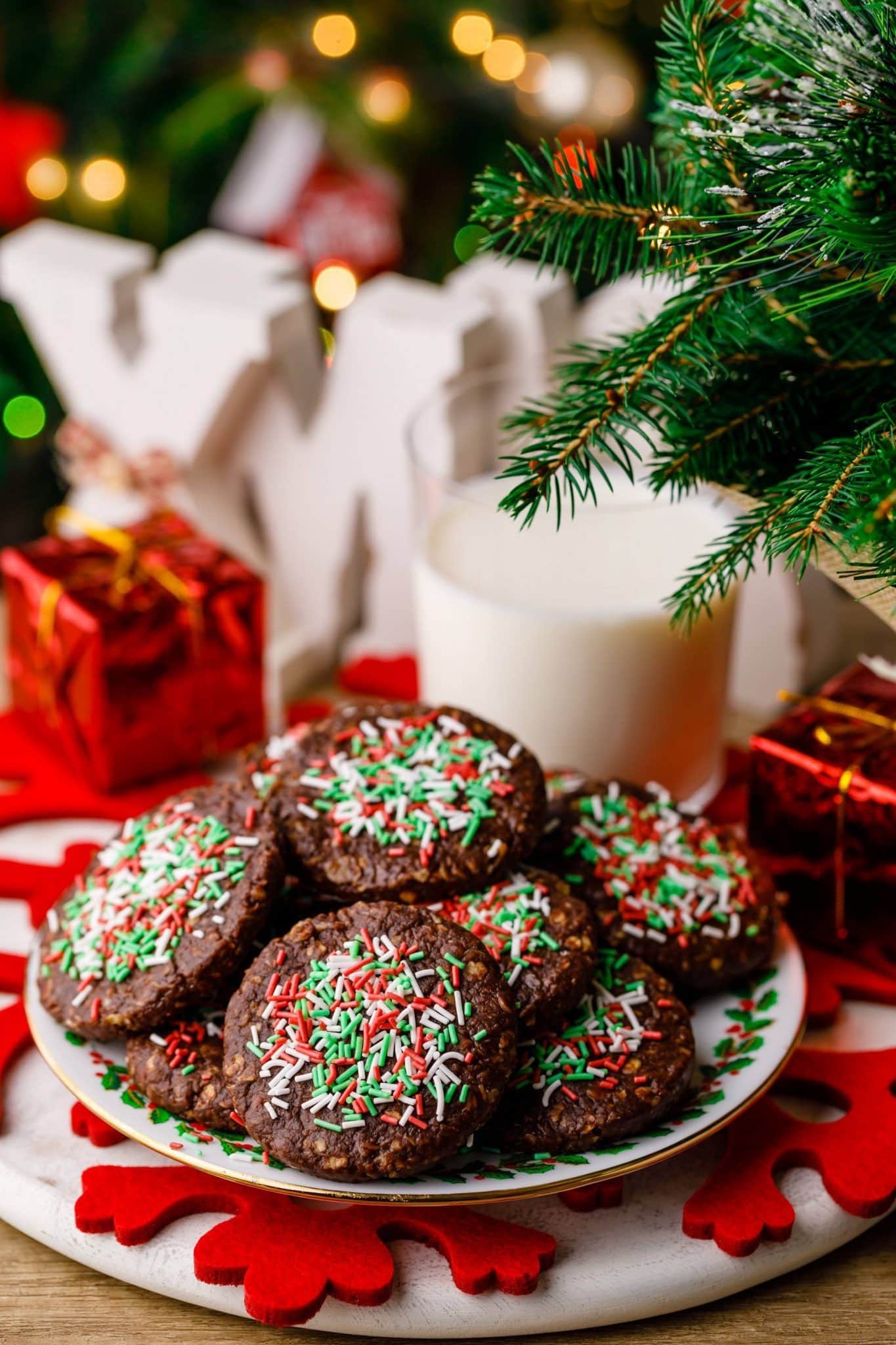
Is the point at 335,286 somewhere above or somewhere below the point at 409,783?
above

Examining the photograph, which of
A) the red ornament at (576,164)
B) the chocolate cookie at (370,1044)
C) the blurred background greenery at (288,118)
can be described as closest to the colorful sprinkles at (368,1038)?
the chocolate cookie at (370,1044)

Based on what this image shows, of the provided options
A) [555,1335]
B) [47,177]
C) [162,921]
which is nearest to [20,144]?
[47,177]

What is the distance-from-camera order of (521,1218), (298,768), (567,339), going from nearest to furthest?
(521,1218) < (298,768) < (567,339)

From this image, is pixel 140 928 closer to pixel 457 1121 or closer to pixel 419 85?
pixel 457 1121

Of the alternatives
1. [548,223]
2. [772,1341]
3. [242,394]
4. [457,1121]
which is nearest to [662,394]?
[548,223]

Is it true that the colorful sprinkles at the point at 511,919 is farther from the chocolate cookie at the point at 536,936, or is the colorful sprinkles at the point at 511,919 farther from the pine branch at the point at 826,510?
the pine branch at the point at 826,510

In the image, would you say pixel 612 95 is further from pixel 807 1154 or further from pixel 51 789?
pixel 807 1154
